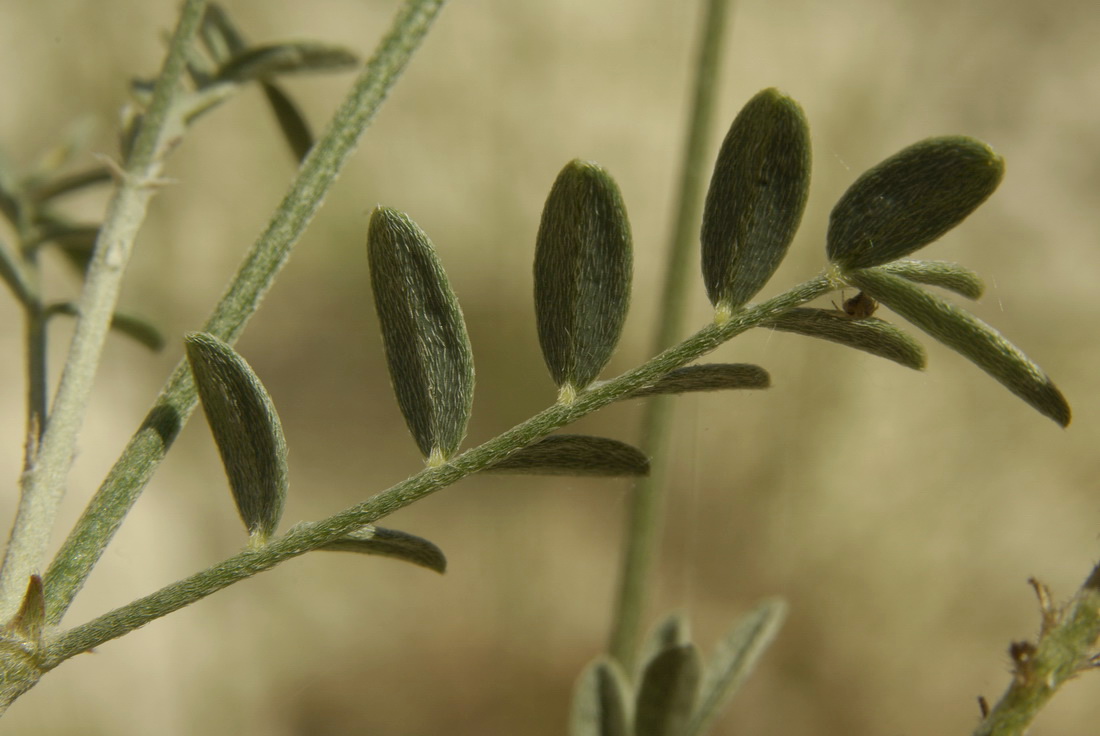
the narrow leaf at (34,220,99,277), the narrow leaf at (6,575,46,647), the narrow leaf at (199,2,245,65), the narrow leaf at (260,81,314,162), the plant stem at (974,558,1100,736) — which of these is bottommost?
the plant stem at (974,558,1100,736)

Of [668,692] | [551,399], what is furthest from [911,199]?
[551,399]

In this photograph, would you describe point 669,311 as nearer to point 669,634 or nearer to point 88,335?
point 669,634

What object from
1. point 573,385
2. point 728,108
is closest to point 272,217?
point 573,385

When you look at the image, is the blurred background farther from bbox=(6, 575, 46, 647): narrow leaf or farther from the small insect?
bbox=(6, 575, 46, 647): narrow leaf

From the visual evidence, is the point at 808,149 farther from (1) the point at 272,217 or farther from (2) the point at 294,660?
(2) the point at 294,660

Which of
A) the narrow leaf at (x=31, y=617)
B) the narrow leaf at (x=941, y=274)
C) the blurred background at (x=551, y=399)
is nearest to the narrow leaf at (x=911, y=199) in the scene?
the narrow leaf at (x=941, y=274)

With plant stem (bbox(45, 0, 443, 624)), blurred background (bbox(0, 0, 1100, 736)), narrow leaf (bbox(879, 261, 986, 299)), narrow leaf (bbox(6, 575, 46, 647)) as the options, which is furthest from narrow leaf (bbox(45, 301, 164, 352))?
blurred background (bbox(0, 0, 1100, 736))
